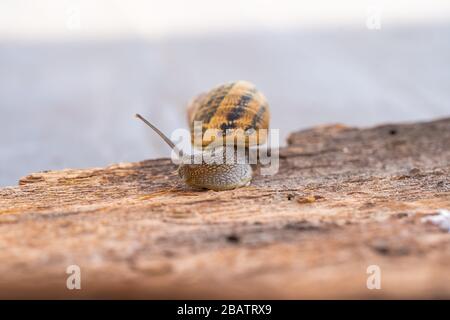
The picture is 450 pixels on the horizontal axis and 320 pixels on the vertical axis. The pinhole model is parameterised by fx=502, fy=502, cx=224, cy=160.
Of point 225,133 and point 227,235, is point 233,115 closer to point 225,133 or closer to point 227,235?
point 225,133

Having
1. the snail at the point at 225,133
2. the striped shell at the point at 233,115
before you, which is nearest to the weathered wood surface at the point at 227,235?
the snail at the point at 225,133

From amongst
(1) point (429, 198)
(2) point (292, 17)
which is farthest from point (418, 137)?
(2) point (292, 17)

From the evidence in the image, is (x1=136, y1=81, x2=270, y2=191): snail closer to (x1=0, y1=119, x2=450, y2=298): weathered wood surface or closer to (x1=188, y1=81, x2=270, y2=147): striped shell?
(x1=188, y1=81, x2=270, y2=147): striped shell

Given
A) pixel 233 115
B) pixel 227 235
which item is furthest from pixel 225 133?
pixel 227 235

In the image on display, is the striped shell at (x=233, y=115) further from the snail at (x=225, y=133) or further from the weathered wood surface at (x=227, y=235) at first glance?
the weathered wood surface at (x=227, y=235)

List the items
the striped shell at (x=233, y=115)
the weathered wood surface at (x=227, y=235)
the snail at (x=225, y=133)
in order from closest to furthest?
the weathered wood surface at (x=227, y=235) → the snail at (x=225, y=133) → the striped shell at (x=233, y=115)

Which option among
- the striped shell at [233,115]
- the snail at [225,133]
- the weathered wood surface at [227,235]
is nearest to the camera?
the weathered wood surface at [227,235]
